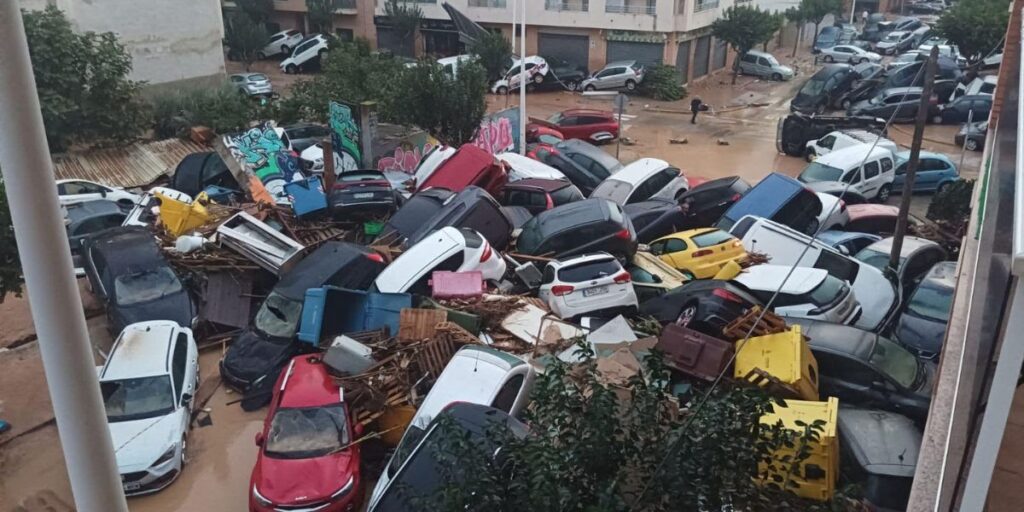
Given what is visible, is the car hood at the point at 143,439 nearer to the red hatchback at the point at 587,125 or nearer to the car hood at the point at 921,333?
the car hood at the point at 921,333

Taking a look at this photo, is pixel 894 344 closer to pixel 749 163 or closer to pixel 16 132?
pixel 16 132

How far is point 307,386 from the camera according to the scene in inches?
368

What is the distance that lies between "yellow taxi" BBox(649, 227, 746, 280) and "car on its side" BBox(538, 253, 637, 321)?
1.65m

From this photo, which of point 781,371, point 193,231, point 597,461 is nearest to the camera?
point 597,461

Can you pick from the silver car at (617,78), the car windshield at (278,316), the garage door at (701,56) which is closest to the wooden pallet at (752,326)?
the car windshield at (278,316)

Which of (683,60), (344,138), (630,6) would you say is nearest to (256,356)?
(344,138)

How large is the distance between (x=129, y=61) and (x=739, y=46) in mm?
24408

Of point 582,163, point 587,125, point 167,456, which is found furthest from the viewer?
point 587,125

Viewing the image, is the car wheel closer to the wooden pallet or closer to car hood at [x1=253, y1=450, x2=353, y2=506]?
the wooden pallet

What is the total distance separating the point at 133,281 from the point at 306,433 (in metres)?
4.91

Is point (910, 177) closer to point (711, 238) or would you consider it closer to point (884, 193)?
point (711, 238)

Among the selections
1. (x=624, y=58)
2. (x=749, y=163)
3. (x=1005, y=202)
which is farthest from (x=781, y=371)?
(x=624, y=58)

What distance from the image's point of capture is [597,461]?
172 inches

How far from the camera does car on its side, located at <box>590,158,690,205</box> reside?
16078mm
